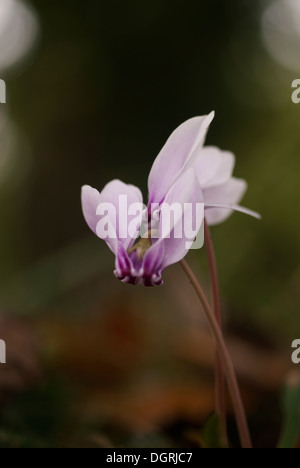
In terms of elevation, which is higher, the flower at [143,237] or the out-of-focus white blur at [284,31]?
the out-of-focus white blur at [284,31]

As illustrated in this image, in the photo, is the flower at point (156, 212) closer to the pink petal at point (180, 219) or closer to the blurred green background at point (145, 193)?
the pink petal at point (180, 219)

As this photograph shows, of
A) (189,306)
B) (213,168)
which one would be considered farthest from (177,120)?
(213,168)

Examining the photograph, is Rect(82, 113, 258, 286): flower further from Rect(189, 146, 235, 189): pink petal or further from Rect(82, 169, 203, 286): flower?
Rect(189, 146, 235, 189): pink petal

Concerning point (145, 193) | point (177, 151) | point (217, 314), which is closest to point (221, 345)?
point (217, 314)

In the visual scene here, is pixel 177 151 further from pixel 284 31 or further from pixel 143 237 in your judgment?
pixel 284 31

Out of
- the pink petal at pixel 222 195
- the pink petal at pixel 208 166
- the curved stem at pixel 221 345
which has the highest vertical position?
the pink petal at pixel 208 166

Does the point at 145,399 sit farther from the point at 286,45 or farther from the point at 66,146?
the point at 66,146

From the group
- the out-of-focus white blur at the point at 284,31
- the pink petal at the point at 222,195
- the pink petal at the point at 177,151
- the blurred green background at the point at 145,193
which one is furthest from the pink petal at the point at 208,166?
the out-of-focus white blur at the point at 284,31
